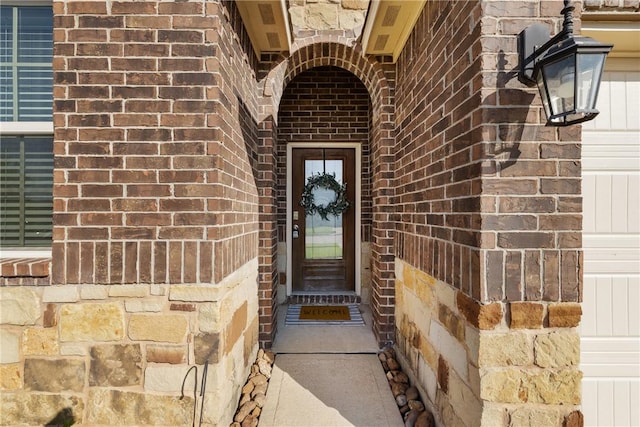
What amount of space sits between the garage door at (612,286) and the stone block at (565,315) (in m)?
0.29

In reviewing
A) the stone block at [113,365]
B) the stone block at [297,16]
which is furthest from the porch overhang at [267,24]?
the stone block at [113,365]

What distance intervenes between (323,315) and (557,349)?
261 centimetres

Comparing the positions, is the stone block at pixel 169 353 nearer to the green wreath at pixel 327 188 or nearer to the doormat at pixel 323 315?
the doormat at pixel 323 315

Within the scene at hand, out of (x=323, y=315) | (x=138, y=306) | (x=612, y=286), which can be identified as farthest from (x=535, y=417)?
(x=323, y=315)

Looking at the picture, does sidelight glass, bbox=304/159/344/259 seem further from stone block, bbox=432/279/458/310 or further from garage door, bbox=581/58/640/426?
garage door, bbox=581/58/640/426

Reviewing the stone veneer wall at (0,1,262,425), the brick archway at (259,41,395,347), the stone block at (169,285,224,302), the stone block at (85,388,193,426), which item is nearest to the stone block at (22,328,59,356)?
the stone veneer wall at (0,1,262,425)

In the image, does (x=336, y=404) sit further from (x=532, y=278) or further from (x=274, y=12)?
(x=274, y=12)

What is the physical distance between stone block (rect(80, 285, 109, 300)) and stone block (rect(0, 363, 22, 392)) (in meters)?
0.50

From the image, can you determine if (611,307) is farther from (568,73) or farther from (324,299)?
(324,299)

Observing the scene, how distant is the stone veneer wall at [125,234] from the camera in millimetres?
1708

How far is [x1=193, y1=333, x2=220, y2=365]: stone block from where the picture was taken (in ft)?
5.64

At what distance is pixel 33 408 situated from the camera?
1.71 meters

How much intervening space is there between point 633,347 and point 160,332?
2.41m

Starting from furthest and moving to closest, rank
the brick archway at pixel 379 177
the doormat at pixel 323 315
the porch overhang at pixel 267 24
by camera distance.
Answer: the doormat at pixel 323 315 → the brick archway at pixel 379 177 → the porch overhang at pixel 267 24
